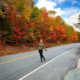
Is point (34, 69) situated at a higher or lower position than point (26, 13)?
lower

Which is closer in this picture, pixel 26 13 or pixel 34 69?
pixel 34 69

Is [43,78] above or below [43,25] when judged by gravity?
below

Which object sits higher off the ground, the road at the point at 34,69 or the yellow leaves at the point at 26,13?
the yellow leaves at the point at 26,13

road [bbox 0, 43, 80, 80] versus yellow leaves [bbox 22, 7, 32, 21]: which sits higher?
yellow leaves [bbox 22, 7, 32, 21]

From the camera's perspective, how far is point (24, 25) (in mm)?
45875

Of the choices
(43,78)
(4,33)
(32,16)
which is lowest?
(43,78)

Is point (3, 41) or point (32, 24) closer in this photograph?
point (3, 41)

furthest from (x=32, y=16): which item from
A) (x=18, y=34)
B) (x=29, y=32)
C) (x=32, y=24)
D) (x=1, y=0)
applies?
(x=1, y=0)

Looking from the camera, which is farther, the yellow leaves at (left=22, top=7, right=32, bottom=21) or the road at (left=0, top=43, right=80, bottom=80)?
the yellow leaves at (left=22, top=7, right=32, bottom=21)

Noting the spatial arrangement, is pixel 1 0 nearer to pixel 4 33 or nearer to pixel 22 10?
pixel 4 33

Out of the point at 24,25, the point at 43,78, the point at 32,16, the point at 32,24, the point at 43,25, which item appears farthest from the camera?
the point at 43,25

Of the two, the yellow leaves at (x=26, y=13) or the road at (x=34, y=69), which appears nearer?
the road at (x=34, y=69)

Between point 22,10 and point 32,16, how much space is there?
26.4 feet

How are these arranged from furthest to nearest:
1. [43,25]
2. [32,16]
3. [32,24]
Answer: [43,25]
[32,16]
[32,24]
